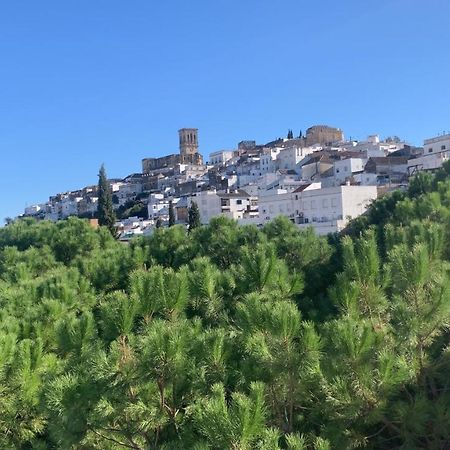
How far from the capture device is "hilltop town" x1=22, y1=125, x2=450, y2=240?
21.8m

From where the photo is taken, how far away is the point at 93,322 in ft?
11.5

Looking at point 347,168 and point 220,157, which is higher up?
point 220,157

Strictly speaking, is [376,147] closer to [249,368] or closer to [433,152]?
[433,152]

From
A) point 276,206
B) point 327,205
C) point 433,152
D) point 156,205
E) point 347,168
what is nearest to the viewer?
point 327,205

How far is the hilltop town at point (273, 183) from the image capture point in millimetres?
21766

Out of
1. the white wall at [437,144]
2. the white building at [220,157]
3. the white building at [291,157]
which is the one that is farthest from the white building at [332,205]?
the white building at [220,157]

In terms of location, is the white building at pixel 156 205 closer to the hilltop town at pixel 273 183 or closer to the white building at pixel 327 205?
the hilltop town at pixel 273 183

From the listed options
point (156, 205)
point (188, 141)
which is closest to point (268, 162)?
point (156, 205)

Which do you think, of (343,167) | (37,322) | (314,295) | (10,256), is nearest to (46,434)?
(37,322)

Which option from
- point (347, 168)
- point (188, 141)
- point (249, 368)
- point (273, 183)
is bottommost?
point (249, 368)

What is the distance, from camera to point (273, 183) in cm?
3641

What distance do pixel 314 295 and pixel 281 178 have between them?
1271 inches

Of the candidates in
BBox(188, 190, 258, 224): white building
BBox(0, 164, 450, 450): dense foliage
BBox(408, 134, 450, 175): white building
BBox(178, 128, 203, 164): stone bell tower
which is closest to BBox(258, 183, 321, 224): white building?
BBox(188, 190, 258, 224): white building

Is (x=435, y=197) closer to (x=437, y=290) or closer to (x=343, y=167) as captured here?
(x=437, y=290)
